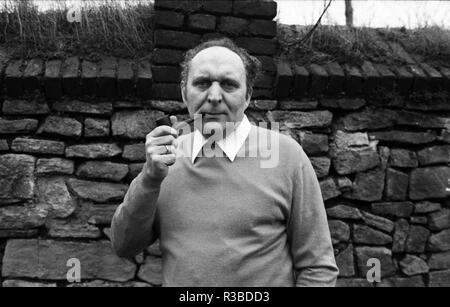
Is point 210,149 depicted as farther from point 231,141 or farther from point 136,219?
point 136,219

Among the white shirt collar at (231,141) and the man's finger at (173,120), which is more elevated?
the man's finger at (173,120)

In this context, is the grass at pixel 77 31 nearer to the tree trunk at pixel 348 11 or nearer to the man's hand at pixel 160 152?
the man's hand at pixel 160 152

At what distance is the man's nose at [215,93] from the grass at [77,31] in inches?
60.0

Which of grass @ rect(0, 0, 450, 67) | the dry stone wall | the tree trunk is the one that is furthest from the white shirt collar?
the tree trunk

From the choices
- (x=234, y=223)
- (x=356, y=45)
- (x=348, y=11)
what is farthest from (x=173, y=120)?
(x=348, y=11)

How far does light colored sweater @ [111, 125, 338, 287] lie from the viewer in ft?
5.28

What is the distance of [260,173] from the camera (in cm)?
173

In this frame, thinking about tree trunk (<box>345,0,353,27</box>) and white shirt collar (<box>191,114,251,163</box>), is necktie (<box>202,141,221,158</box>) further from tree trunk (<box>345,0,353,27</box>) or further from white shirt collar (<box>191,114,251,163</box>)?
tree trunk (<box>345,0,353,27</box>)

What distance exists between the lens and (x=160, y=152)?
5.08 ft

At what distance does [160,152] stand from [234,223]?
36 centimetres

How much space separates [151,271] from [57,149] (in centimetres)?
97

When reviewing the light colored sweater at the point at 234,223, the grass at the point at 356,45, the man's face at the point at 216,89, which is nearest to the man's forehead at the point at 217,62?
the man's face at the point at 216,89

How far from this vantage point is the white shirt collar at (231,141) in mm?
1774

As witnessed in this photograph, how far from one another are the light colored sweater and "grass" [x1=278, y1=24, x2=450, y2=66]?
168 centimetres
